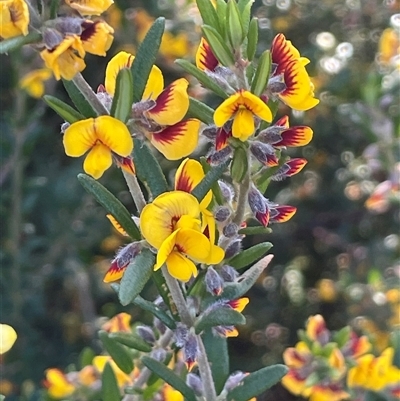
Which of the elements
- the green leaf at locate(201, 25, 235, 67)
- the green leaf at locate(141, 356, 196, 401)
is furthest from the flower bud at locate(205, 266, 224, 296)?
the green leaf at locate(201, 25, 235, 67)

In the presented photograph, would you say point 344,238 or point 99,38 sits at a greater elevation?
point 99,38

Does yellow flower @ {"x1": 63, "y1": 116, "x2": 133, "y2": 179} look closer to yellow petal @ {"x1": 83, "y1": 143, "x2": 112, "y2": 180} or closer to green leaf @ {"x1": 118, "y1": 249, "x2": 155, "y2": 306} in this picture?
yellow petal @ {"x1": 83, "y1": 143, "x2": 112, "y2": 180}

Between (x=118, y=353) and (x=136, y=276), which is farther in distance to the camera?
(x=118, y=353)

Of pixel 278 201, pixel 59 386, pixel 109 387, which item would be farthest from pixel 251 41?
pixel 278 201

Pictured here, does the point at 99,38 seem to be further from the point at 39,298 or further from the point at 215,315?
the point at 39,298

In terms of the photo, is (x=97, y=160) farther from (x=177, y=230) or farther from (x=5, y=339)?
(x=5, y=339)

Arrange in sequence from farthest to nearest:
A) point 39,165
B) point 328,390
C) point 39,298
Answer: point 39,165
point 39,298
point 328,390

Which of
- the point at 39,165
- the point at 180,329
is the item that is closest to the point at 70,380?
the point at 180,329

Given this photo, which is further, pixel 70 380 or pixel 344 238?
pixel 344 238
